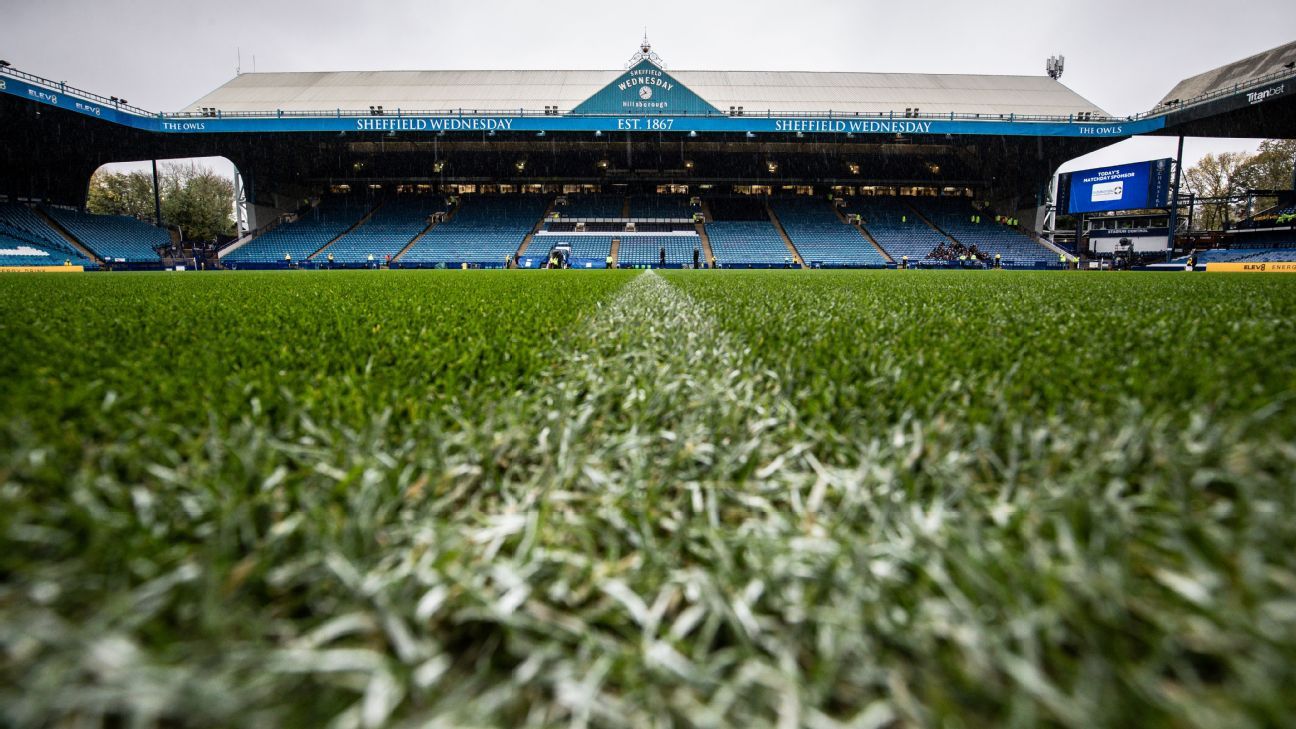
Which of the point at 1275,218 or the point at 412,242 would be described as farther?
the point at 412,242

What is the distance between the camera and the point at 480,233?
85.7 ft

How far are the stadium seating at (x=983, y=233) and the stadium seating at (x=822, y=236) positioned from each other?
14.9 feet

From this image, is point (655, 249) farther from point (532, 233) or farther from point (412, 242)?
point (412, 242)

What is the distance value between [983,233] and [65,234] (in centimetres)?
3921

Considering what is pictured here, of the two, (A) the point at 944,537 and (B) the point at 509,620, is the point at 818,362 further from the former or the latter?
(B) the point at 509,620

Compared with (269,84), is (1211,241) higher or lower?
lower

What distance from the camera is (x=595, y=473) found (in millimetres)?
822

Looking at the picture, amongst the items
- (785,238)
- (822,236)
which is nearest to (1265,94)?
(822,236)

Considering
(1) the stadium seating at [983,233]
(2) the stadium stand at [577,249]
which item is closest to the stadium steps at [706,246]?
(2) the stadium stand at [577,249]

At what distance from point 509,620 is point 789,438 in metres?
0.66

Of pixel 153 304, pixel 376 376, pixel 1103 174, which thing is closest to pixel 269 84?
pixel 153 304

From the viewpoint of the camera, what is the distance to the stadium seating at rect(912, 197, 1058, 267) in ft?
80.0

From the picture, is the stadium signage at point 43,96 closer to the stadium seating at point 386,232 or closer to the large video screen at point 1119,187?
the stadium seating at point 386,232

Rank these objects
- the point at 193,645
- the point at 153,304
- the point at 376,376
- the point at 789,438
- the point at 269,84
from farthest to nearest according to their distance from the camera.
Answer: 1. the point at 269,84
2. the point at 153,304
3. the point at 376,376
4. the point at 789,438
5. the point at 193,645
